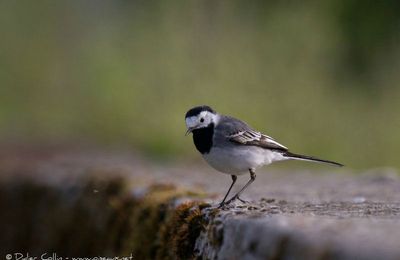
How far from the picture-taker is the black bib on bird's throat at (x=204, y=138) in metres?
6.61

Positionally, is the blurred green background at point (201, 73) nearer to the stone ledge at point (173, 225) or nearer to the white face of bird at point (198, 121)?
the stone ledge at point (173, 225)

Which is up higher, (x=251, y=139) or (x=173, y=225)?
(x=251, y=139)

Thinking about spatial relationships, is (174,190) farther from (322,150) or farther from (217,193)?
(322,150)

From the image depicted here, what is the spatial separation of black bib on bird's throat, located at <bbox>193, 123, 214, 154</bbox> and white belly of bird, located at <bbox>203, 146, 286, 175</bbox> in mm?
63

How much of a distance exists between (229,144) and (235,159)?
0.59 ft

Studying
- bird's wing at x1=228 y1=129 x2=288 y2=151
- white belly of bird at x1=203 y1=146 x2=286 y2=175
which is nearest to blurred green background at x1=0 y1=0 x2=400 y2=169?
bird's wing at x1=228 y1=129 x2=288 y2=151

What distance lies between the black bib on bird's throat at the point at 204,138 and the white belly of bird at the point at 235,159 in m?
0.06

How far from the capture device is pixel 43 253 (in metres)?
10.3

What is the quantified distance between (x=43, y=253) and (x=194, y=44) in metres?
7.86

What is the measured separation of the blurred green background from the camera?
14898 mm

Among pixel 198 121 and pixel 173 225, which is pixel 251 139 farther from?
pixel 173 225

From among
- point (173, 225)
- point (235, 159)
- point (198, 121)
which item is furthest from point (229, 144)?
point (173, 225)

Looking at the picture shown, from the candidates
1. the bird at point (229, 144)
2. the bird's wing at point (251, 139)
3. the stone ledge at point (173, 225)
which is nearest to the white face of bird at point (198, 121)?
the bird at point (229, 144)

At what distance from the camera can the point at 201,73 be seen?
16.4 meters
